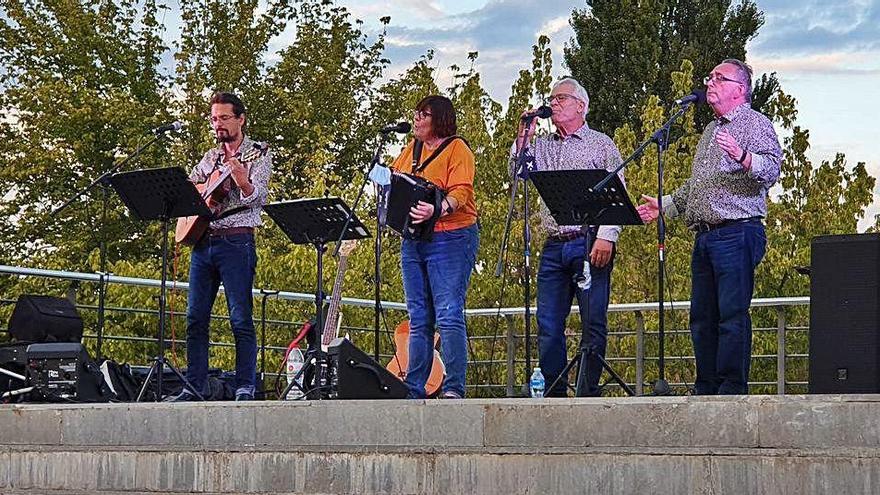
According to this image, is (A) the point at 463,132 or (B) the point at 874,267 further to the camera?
(A) the point at 463,132

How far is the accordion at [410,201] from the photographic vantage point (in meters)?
6.91

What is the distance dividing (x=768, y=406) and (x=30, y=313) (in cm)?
515

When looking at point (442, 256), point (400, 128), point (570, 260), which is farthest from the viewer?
point (400, 128)

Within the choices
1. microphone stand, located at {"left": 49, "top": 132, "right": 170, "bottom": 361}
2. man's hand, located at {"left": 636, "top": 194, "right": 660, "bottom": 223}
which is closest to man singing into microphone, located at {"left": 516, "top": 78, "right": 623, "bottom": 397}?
man's hand, located at {"left": 636, "top": 194, "right": 660, "bottom": 223}

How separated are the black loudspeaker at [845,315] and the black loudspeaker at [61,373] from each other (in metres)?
3.97

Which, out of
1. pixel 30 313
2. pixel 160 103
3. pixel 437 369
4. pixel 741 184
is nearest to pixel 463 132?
pixel 160 103

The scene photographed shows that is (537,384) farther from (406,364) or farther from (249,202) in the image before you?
(406,364)

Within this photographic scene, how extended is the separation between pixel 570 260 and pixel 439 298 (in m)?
0.73

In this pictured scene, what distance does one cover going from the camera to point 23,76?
994 inches

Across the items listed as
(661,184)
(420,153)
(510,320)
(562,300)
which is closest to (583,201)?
(661,184)

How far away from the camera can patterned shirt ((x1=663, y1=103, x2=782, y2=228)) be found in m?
6.69

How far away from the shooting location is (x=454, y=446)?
5.61 meters

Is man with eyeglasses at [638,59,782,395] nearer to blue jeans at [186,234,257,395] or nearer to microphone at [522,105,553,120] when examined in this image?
microphone at [522,105,553,120]

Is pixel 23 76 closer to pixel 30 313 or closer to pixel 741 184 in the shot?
pixel 30 313
